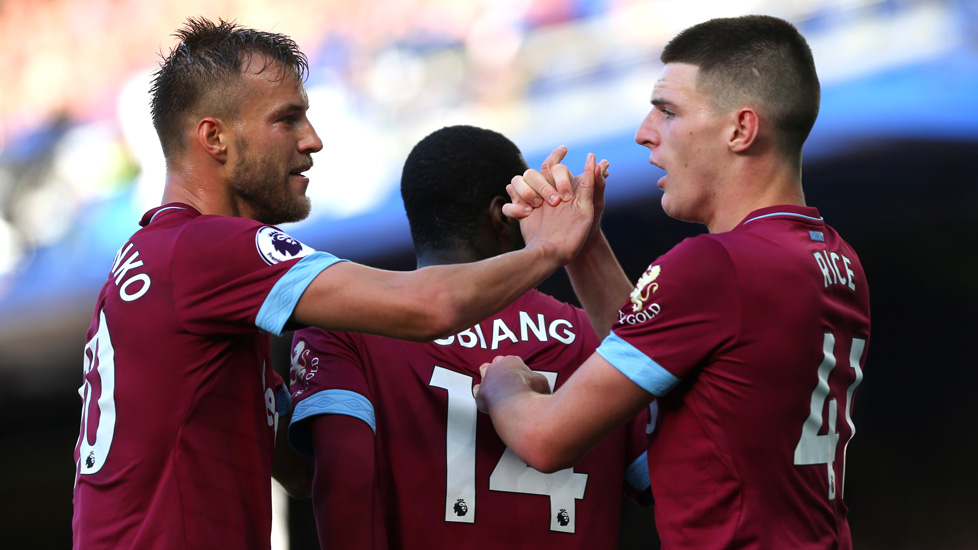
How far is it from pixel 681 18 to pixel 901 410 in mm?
2125

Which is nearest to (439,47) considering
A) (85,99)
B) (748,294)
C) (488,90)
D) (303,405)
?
(488,90)

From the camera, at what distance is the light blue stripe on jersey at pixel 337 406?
2.14 m

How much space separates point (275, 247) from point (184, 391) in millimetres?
345

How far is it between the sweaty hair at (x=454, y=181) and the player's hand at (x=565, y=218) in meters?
0.23

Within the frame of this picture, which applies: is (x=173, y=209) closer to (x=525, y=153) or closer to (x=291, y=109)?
(x=291, y=109)

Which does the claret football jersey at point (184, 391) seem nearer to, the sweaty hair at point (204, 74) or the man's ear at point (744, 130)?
the sweaty hair at point (204, 74)

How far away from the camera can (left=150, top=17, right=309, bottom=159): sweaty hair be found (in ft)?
7.11

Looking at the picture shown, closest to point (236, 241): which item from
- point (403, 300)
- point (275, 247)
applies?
point (275, 247)

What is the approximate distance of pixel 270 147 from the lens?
86.1 inches

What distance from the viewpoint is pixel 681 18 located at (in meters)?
4.39

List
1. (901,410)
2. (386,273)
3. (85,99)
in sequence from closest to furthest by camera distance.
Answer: (386,273) → (901,410) → (85,99)

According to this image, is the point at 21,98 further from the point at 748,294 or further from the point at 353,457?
the point at 748,294

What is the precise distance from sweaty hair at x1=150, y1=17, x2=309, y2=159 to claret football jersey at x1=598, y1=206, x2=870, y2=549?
1078 mm

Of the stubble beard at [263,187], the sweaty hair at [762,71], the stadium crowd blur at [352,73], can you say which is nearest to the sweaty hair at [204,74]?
the stubble beard at [263,187]
